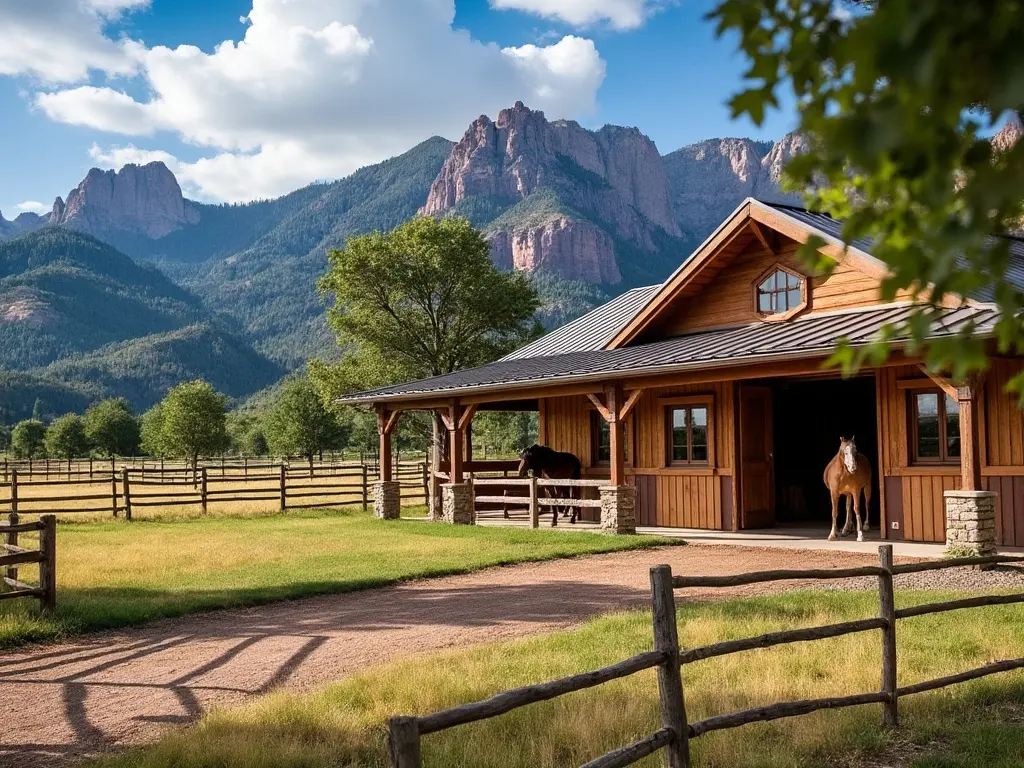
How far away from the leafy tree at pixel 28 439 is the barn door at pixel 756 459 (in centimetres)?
8930

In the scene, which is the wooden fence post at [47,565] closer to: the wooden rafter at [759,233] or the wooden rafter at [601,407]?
the wooden rafter at [601,407]

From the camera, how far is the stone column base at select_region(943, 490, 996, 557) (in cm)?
1288

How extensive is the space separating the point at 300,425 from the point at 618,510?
201 feet

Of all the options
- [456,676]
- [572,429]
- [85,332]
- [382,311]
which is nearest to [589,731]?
[456,676]

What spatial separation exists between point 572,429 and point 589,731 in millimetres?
16600

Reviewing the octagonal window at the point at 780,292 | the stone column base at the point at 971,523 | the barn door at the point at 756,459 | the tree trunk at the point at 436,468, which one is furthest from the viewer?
the tree trunk at the point at 436,468

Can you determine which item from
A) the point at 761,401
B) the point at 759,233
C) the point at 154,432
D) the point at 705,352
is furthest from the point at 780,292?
the point at 154,432

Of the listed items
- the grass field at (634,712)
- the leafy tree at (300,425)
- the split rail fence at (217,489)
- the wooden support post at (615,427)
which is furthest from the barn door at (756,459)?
the leafy tree at (300,425)

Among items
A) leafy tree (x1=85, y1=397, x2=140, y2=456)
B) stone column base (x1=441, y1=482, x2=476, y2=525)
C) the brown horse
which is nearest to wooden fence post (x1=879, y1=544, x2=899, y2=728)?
the brown horse

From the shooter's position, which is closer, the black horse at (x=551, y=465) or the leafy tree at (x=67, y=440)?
the black horse at (x=551, y=465)

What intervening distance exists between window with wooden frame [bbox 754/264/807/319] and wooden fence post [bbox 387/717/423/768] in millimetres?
15451

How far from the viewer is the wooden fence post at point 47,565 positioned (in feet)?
34.5

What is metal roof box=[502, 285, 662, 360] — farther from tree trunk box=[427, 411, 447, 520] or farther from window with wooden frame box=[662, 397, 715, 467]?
window with wooden frame box=[662, 397, 715, 467]

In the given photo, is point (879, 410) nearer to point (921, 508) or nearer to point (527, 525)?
point (921, 508)
